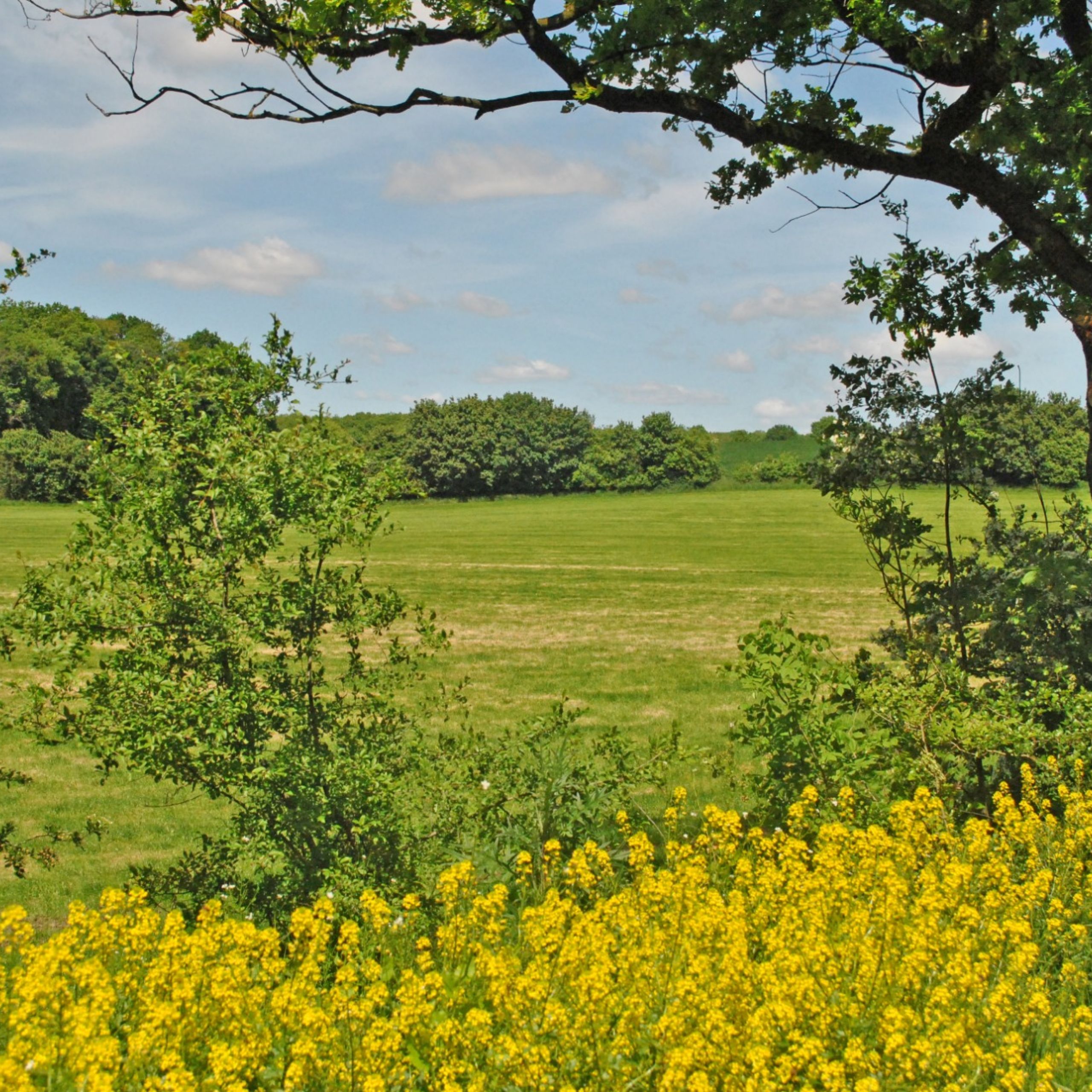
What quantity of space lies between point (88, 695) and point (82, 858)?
12.5 ft

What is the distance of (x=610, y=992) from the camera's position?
3.77 m

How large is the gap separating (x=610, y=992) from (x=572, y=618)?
1931 centimetres

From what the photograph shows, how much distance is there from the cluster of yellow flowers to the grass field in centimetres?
149

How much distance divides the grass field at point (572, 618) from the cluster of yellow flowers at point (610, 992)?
1.49 metres

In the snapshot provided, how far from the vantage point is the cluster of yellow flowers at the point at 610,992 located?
11.1 feet

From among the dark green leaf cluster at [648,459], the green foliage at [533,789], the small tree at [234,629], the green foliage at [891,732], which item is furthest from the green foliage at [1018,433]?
the dark green leaf cluster at [648,459]

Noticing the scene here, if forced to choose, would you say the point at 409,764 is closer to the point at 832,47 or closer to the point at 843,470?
the point at 843,470

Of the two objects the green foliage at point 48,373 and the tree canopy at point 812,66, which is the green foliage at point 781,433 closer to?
the green foliage at point 48,373

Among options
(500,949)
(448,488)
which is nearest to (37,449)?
(448,488)

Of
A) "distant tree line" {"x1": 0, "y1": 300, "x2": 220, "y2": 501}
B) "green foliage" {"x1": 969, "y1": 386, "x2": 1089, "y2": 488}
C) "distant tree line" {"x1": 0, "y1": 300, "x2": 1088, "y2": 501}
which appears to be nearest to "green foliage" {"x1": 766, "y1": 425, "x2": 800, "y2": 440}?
"distant tree line" {"x1": 0, "y1": 300, "x2": 1088, "y2": 501}

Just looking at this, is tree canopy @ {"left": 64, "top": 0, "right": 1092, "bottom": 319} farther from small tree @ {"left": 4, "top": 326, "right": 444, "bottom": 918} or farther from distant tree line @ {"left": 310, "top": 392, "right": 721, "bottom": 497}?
distant tree line @ {"left": 310, "top": 392, "right": 721, "bottom": 497}

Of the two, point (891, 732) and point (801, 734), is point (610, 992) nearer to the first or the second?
point (801, 734)

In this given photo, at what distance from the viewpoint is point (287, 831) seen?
18.5 feet

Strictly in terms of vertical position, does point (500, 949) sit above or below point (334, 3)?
below
